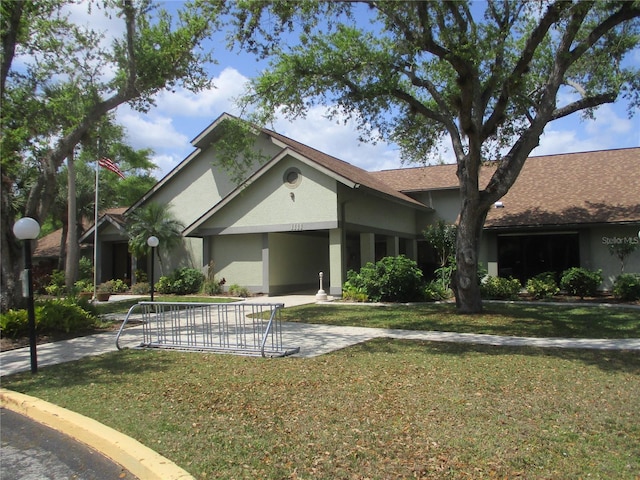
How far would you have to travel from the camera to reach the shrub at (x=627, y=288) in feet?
57.5

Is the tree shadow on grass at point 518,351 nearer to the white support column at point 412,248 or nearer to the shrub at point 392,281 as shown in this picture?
the shrub at point 392,281

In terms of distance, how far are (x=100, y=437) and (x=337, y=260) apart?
49.6 ft

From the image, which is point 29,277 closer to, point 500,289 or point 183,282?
point 183,282

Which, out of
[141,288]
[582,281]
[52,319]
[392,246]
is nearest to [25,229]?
[52,319]

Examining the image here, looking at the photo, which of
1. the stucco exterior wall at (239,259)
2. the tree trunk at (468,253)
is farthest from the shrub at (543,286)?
the stucco exterior wall at (239,259)

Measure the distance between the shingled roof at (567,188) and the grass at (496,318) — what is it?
5.32 meters

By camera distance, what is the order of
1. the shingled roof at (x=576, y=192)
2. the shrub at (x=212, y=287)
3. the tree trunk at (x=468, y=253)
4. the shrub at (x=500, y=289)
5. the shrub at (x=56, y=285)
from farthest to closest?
the shrub at (x=56, y=285) < the shrub at (x=212, y=287) < the shingled roof at (x=576, y=192) < the shrub at (x=500, y=289) < the tree trunk at (x=468, y=253)

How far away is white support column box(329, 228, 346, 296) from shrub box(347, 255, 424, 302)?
1.45 metres

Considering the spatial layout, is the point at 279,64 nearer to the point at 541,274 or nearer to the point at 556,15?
the point at 556,15

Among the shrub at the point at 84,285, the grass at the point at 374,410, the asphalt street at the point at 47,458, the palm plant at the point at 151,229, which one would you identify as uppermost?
the palm plant at the point at 151,229

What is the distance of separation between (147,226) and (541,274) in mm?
17129

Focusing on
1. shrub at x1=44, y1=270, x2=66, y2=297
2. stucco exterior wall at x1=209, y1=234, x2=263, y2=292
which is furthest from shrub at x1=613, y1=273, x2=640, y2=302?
shrub at x1=44, y1=270, x2=66, y2=297

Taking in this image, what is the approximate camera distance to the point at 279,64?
13.3 m

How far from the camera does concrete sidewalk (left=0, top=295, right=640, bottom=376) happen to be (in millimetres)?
9477
